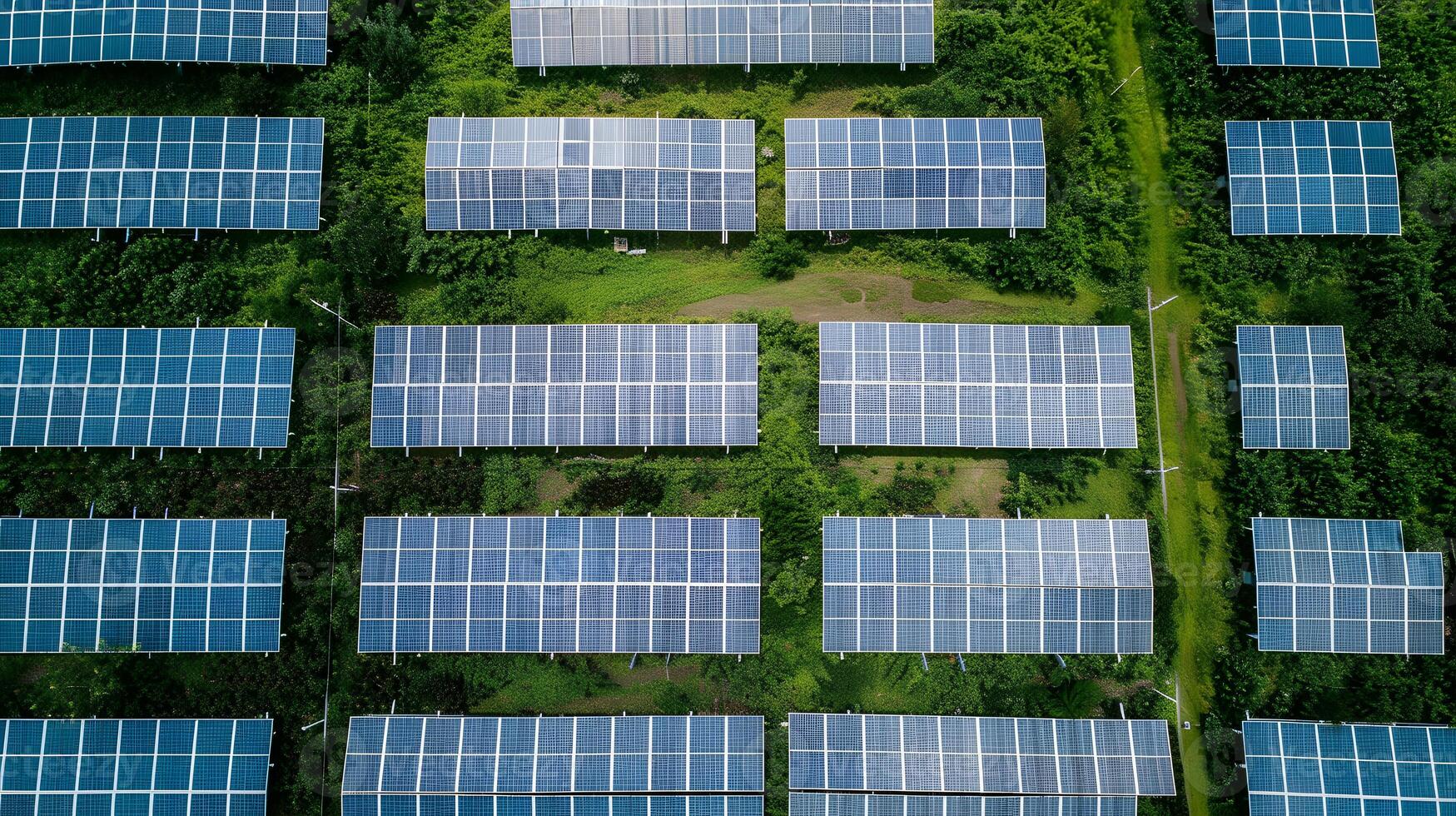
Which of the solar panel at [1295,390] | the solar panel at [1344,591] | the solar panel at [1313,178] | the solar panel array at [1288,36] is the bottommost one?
the solar panel at [1344,591]

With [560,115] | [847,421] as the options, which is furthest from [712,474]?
[560,115]

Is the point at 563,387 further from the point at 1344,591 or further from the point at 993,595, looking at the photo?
the point at 1344,591

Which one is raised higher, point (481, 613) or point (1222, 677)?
point (481, 613)

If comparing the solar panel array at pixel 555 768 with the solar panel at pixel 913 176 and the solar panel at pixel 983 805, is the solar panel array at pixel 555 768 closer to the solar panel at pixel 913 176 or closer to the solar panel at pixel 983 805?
the solar panel at pixel 983 805

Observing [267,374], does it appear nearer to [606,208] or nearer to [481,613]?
[481,613]

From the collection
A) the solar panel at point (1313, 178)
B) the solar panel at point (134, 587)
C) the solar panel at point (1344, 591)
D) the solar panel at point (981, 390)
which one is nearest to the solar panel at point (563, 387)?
the solar panel at point (981, 390)
